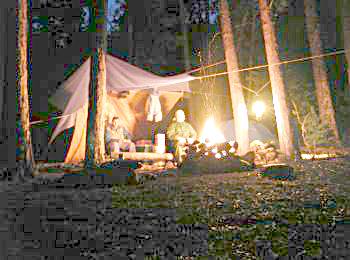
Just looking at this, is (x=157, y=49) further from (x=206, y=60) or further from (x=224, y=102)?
(x=224, y=102)

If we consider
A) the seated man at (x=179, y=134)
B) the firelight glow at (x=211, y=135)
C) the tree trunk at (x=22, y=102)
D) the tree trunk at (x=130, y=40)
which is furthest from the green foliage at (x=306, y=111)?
the tree trunk at (x=22, y=102)

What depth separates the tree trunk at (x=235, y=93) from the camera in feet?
30.9

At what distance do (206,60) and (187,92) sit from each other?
12.1 feet

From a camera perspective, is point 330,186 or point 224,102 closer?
point 330,186

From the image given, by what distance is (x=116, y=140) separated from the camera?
8.55 m

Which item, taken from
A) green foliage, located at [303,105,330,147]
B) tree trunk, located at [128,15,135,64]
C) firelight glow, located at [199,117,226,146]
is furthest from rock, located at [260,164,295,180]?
tree trunk, located at [128,15,135,64]

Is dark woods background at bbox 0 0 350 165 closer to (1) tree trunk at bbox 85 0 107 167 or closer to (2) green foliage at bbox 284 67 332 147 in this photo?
(2) green foliage at bbox 284 67 332 147

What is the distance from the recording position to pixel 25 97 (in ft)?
21.4

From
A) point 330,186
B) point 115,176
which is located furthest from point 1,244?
point 330,186

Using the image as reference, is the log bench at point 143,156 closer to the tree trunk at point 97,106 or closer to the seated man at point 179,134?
the seated man at point 179,134

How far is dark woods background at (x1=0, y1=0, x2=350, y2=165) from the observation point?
12.1 meters

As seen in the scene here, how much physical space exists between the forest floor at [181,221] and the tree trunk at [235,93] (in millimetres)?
4421

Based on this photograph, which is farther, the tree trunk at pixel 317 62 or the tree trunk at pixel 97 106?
the tree trunk at pixel 317 62

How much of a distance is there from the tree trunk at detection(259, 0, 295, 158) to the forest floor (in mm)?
3754
